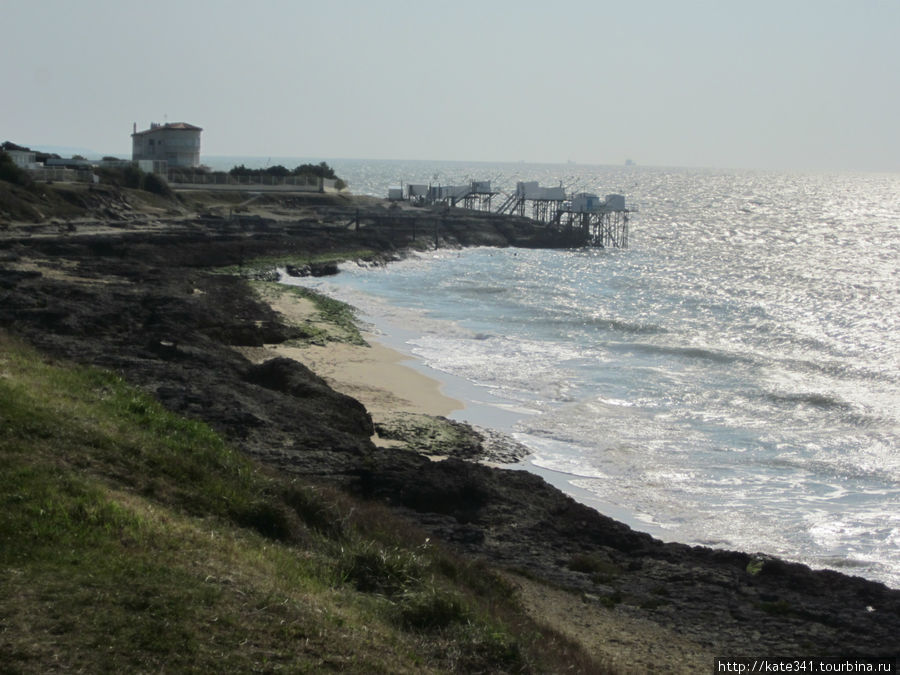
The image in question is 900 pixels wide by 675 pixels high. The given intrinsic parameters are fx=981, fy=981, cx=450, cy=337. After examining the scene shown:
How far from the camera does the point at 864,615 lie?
12.6 m

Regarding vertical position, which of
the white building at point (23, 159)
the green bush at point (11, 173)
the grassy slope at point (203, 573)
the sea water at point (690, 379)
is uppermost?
the white building at point (23, 159)

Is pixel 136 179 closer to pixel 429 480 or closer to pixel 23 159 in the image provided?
pixel 23 159

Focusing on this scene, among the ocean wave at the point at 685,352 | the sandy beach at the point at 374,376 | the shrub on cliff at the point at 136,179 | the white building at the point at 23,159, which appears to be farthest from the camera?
the shrub on cliff at the point at 136,179

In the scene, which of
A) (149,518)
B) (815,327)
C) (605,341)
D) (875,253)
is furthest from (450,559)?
(875,253)

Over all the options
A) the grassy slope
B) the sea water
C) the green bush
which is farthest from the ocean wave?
the green bush

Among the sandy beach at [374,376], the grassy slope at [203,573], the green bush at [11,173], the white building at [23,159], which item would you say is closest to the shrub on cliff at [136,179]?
the white building at [23,159]

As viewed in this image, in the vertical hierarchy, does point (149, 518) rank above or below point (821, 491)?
above

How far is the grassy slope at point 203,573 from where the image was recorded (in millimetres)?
7609

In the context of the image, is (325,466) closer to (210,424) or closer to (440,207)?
(210,424)

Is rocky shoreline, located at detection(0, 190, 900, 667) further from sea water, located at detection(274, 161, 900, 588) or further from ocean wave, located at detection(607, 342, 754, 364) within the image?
ocean wave, located at detection(607, 342, 754, 364)

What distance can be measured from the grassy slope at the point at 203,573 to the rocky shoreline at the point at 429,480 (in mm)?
2175

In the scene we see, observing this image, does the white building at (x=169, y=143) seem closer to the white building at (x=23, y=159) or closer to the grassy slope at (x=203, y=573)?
the white building at (x=23, y=159)

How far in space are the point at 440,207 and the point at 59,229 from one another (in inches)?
1932

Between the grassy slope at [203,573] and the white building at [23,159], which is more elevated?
the white building at [23,159]
